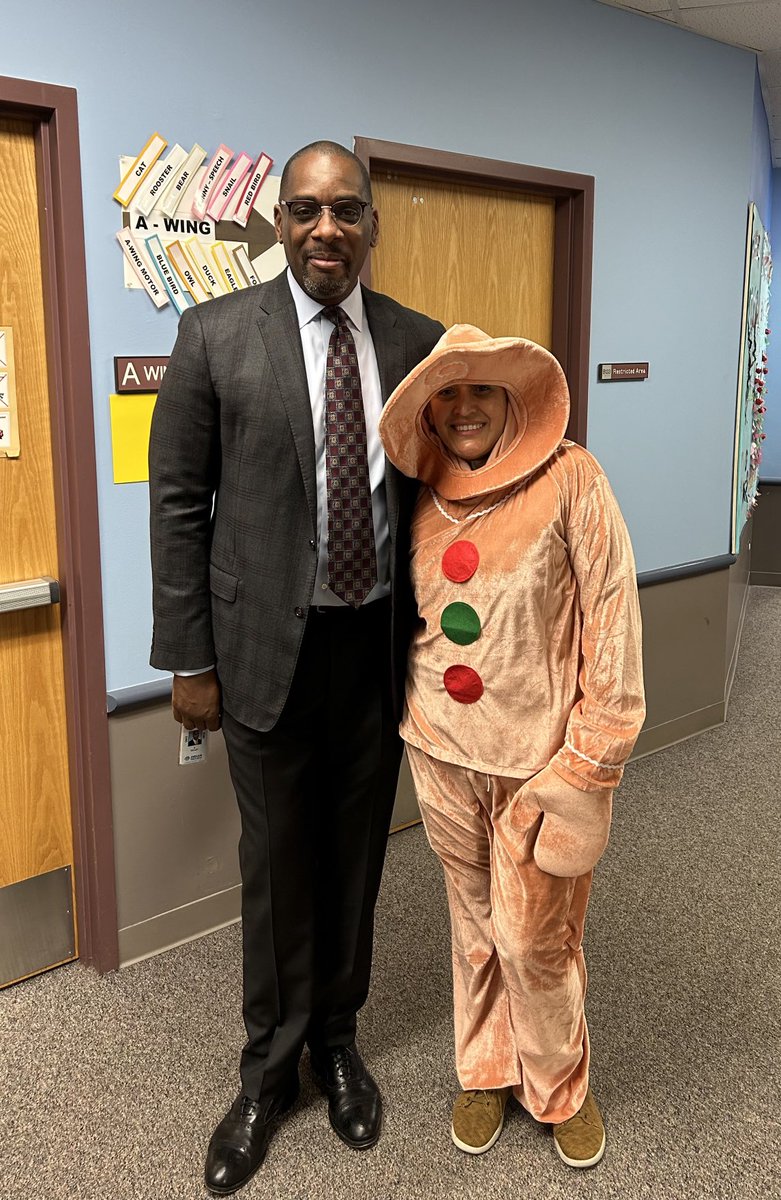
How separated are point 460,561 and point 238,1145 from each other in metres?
1.09

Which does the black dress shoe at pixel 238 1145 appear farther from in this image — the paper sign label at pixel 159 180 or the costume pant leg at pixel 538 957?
the paper sign label at pixel 159 180

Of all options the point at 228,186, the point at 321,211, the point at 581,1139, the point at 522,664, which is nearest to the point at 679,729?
the point at 581,1139

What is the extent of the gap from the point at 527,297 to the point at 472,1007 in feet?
7.22

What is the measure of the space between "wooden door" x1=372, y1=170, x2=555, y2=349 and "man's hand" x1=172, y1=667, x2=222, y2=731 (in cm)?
149

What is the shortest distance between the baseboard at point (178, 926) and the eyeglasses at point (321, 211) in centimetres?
166

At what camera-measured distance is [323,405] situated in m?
1.59

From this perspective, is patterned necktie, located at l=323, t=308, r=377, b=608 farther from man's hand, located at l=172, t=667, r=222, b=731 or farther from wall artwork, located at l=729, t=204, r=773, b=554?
wall artwork, located at l=729, t=204, r=773, b=554

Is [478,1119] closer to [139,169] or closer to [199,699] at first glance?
[199,699]

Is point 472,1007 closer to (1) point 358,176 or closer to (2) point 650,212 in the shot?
(1) point 358,176

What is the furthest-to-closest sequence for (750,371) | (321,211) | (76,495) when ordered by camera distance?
(750,371) → (76,495) → (321,211)

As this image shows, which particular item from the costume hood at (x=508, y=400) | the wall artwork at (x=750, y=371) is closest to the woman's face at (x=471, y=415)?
the costume hood at (x=508, y=400)

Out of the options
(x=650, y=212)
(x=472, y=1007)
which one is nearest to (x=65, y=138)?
(x=472, y=1007)

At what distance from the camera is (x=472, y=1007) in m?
1.79

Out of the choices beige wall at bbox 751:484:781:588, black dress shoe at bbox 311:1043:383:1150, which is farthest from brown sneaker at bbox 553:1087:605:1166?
beige wall at bbox 751:484:781:588
